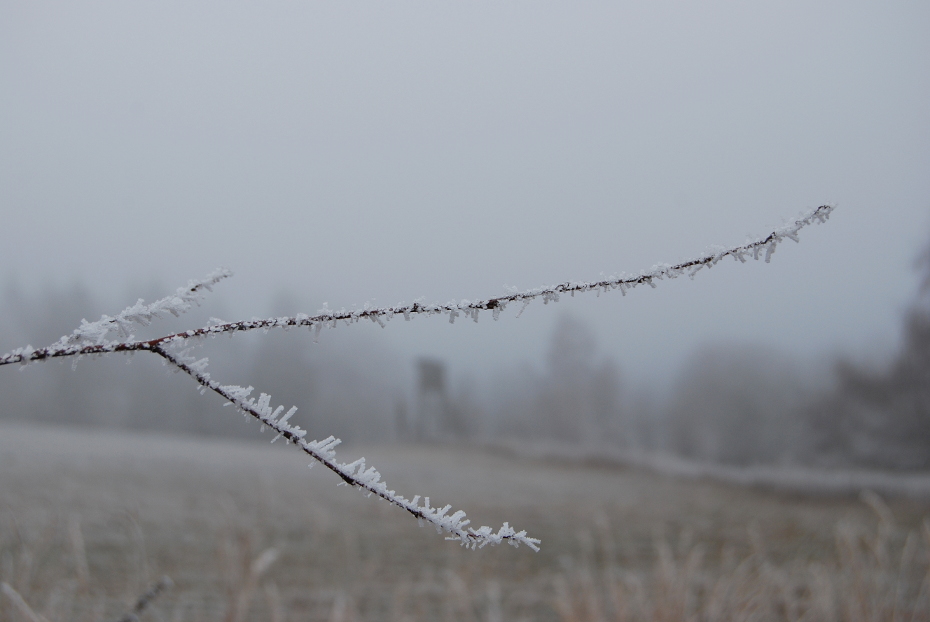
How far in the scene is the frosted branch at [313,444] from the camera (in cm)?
15

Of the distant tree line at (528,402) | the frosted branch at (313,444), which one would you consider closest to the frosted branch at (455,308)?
the frosted branch at (313,444)

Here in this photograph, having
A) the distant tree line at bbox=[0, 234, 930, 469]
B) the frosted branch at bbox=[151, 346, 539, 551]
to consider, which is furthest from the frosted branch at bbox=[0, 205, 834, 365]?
the distant tree line at bbox=[0, 234, 930, 469]

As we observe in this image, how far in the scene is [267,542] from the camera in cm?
278

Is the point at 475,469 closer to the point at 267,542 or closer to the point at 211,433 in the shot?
the point at 267,542

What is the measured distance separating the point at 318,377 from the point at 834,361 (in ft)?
29.6

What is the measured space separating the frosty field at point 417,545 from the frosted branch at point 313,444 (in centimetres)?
1

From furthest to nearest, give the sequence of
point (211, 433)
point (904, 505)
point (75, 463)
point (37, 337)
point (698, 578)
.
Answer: point (211, 433)
point (37, 337)
point (904, 505)
point (75, 463)
point (698, 578)

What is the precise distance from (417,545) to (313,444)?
330cm

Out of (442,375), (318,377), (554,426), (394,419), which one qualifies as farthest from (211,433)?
(554,426)

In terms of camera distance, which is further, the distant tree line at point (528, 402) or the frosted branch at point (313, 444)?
the distant tree line at point (528, 402)

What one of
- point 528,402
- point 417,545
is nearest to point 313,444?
point 417,545

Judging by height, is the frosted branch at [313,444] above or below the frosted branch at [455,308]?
below

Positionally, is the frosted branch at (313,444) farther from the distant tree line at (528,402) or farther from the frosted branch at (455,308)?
the distant tree line at (528,402)

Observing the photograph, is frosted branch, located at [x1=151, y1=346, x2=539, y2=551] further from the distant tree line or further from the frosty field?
the distant tree line
